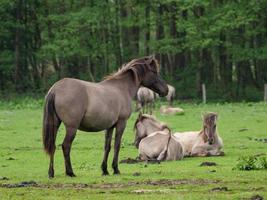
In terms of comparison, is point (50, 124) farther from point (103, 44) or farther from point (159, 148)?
point (103, 44)

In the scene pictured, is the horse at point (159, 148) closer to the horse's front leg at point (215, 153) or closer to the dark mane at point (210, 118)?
the dark mane at point (210, 118)

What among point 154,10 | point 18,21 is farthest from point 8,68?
point 154,10

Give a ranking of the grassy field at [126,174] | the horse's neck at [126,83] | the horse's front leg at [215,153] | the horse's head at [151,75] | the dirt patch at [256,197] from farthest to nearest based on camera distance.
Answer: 1. the horse's front leg at [215,153]
2. the horse's head at [151,75]
3. the horse's neck at [126,83]
4. the grassy field at [126,174]
5. the dirt patch at [256,197]

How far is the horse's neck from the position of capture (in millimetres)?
16781

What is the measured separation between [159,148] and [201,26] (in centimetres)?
3724

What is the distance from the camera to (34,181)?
14547 millimetres

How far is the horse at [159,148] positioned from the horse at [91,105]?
278cm

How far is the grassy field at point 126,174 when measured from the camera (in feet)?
41.8

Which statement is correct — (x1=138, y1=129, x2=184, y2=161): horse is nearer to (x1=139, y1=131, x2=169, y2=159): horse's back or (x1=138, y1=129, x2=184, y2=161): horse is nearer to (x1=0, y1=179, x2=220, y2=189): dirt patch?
(x1=139, y1=131, x2=169, y2=159): horse's back

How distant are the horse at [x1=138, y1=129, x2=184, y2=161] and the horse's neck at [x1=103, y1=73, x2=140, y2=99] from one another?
2974 millimetres

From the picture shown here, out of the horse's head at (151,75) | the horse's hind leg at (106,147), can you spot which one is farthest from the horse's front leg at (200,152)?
the horse's hind leg at (106,147)

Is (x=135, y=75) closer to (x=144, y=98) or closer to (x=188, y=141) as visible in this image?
(x=188, y=141)

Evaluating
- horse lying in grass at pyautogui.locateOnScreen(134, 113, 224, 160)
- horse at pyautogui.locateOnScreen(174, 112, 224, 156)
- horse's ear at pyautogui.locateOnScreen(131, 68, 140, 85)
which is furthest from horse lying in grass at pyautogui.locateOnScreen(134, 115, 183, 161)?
horse's ear at pyautogui.locateOnScreen(131, 68, 140, 85)

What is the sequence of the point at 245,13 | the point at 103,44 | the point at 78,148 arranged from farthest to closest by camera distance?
the point at 103,44
the point at 245,13
the point at 78,148
